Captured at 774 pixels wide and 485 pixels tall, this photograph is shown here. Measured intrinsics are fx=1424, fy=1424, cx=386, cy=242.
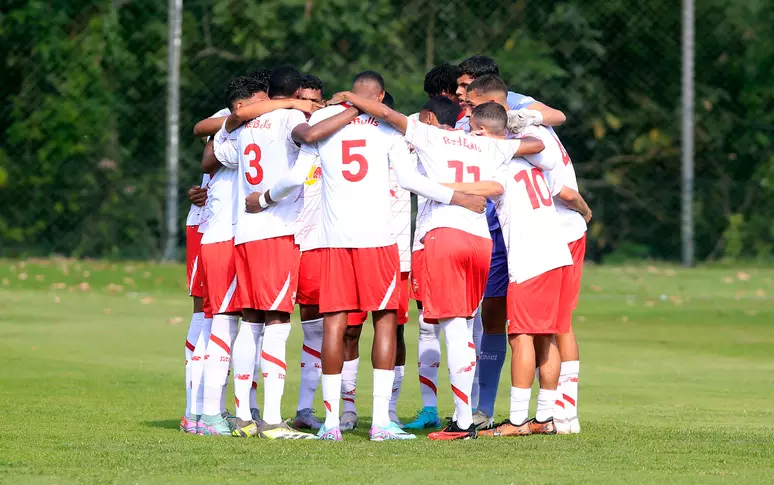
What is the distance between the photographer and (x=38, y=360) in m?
12.0

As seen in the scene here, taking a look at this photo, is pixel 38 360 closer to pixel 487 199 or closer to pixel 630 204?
→ pixel 487 199

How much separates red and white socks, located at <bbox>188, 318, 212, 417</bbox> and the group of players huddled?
0.01 metres

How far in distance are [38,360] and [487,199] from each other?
5.41 metres

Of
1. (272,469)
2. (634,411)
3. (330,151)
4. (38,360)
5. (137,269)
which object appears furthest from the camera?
(137,269)

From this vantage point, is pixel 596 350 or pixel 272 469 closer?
pixel 272 469

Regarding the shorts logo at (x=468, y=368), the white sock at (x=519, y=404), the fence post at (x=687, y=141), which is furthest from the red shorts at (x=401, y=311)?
the fence post at (x=687, y=141)

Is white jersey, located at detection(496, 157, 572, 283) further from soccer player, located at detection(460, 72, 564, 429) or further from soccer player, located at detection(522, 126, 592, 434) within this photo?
soccer player, located at detection(460, 72, 564, 429)

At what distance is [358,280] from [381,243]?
0.24m

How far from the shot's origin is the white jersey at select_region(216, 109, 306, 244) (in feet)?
26.1

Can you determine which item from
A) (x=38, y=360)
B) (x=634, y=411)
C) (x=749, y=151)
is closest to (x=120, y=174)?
(x=749, y=151)

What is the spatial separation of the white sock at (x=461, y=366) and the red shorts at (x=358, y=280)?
36cm

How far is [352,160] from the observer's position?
777 centimetres

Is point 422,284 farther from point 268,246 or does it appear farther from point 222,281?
point 222,281

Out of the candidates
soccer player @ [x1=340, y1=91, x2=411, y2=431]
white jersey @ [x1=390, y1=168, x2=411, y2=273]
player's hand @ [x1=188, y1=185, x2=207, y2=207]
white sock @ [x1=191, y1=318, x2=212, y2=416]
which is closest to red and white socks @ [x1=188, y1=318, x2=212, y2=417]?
white sock @ [x1=191, y1=318, x2=212, y2=416]
